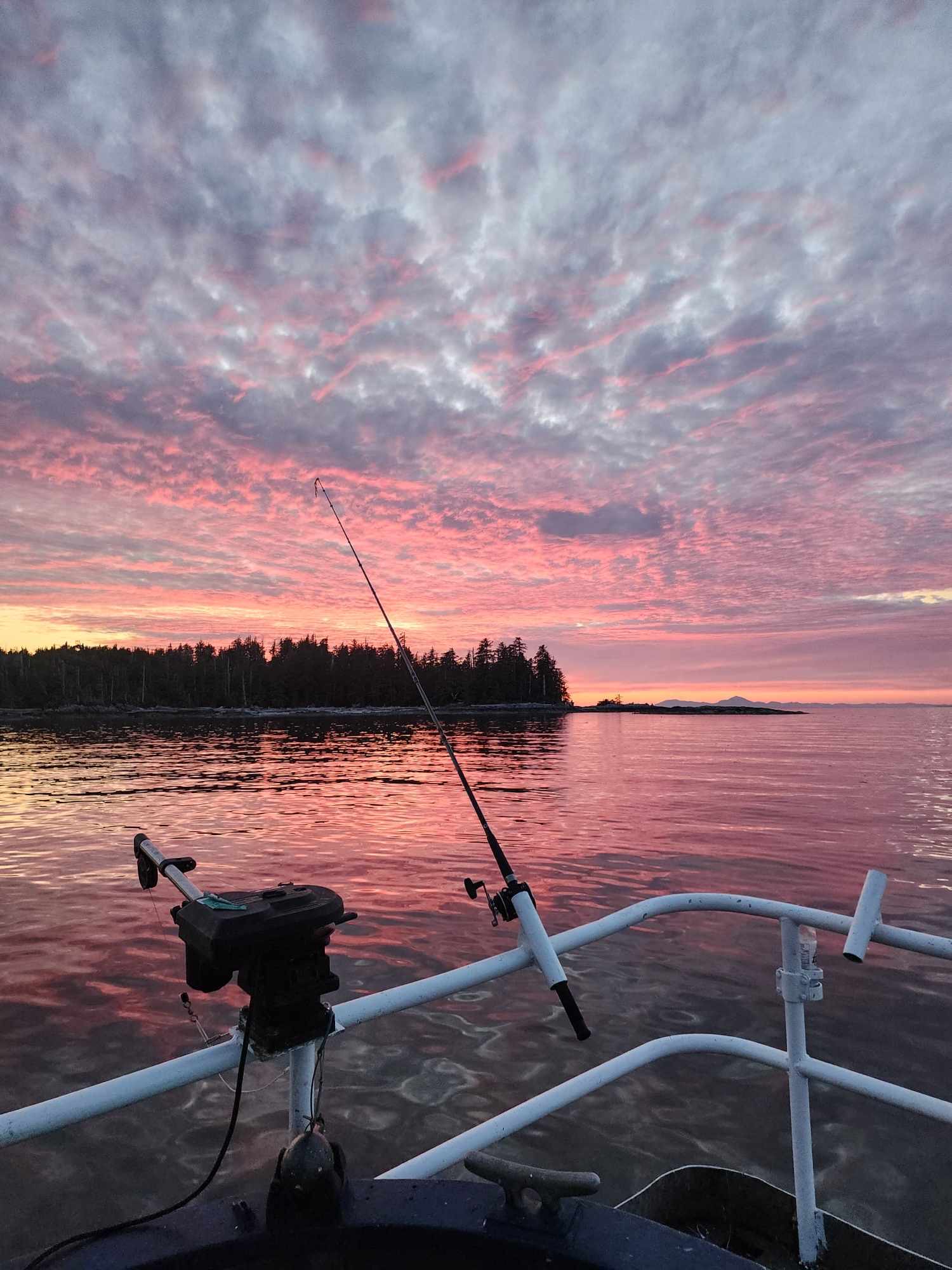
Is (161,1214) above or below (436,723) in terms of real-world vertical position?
below

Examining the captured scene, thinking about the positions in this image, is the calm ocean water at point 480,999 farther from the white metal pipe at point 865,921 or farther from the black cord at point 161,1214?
the black cord at point 161,1214

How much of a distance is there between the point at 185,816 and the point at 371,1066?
16293mm

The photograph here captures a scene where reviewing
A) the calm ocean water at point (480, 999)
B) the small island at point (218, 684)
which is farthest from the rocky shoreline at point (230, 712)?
the calm ocean water at point (480, 999)

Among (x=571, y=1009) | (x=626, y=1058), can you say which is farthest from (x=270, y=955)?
(x=626, y=1058)

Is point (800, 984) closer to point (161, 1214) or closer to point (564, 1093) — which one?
point (564, 1093)

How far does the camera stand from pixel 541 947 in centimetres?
238

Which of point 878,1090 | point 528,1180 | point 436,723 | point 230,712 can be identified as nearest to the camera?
point 528,1180

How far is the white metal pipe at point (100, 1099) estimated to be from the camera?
153 cm

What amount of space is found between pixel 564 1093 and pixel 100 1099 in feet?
5.76

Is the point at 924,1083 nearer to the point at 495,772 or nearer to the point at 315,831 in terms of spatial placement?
the point at 315,831

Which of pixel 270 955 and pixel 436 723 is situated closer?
pixel 270 955

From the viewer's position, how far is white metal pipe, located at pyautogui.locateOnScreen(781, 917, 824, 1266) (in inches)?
109

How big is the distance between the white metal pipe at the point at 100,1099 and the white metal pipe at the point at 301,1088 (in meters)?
0.22

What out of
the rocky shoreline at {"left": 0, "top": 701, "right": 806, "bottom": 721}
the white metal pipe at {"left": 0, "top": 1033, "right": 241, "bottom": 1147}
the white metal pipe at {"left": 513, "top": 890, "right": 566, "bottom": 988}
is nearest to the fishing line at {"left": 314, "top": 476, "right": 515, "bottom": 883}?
the white metal pipe at {"left": 513, "top": 890, "right": 566, "bottom": 988}
